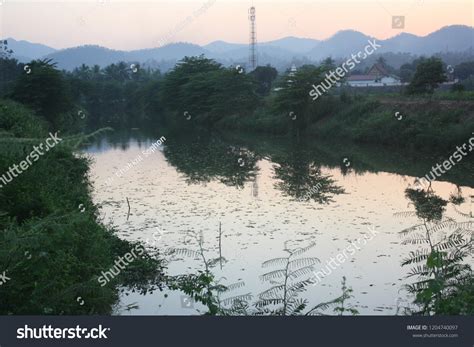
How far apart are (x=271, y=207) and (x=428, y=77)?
17291mm

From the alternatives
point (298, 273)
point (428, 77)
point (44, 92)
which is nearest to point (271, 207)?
point (298, 273)

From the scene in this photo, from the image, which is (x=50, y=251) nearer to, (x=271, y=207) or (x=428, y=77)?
(x=271, y=207)

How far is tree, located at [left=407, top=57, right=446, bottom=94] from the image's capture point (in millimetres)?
24609

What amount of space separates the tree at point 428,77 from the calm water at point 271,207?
6.59m

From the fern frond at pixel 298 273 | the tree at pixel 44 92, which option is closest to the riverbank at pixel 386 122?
the tree at pixel 44 92

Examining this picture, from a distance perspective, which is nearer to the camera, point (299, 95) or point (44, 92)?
point (44, 92)

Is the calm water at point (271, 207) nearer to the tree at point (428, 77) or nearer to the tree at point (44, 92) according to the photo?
the tree at point (44, 92)

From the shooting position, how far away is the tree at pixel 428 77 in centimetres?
2461

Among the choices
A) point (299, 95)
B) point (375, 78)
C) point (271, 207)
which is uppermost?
point (375, 78)

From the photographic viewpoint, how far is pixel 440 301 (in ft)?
13.3

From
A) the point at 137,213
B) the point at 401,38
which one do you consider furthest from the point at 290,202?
the point at 401,38

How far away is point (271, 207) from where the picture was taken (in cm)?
1089

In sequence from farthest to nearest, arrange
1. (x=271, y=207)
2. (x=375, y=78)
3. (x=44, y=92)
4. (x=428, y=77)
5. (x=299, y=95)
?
(x=375, y=78) → (x=299, y=95) → (x=428, y=77) → (x=44, y=92) → (x=271, y=207)

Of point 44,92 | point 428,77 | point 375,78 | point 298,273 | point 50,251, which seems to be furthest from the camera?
point 375,78
